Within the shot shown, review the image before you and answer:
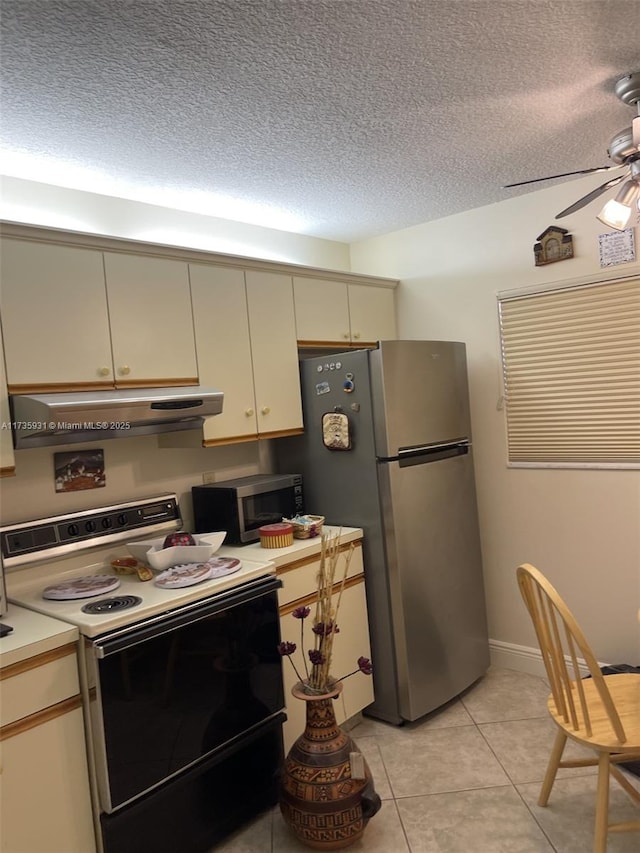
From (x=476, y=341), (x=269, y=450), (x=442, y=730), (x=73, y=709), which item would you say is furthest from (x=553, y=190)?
(x=73, y=709)

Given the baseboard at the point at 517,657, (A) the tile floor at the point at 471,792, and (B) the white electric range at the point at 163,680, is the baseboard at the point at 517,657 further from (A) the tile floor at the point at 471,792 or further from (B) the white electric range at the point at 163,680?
(B) the white electric range at the point at 163,680

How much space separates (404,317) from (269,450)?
1.16 m

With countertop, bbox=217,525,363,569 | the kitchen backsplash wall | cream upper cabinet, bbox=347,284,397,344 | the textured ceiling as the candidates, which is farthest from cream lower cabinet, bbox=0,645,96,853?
cream upper cabinet, bbox=347,284,397,344

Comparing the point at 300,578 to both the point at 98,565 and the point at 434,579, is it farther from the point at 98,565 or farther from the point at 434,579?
the point at 98,565

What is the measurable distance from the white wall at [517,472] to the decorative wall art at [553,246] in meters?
0.03

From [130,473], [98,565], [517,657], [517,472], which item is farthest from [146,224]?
[517,657]

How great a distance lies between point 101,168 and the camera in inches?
93.8

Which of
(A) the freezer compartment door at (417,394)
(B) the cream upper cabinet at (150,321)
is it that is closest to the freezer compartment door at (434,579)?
(A) the freezer compartment door at (417,394)

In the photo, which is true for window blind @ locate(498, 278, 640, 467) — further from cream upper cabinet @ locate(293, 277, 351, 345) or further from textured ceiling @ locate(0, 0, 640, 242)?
cream upper cabinet @ locate(293, 277, 351, 345)

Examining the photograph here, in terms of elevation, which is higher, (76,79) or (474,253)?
(76,79)

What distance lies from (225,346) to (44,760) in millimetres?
1646

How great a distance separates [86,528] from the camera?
2426 mm

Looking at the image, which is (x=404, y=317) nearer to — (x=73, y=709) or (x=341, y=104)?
(x=341, y=104)

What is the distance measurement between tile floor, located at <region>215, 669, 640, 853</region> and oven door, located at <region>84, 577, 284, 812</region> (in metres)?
0.44
